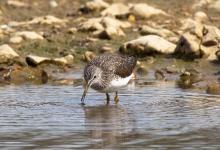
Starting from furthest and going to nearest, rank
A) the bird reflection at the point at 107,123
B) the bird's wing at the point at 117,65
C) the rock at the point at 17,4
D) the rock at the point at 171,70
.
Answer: the rock at the point at 17,4, the rock at the point at 171,70, the bird's wing at the point at 117,65, the bird reflection at the point at 107,123

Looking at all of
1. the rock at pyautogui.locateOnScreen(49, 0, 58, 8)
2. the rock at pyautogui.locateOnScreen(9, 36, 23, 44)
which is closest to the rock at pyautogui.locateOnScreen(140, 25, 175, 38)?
the rock at pyautogui.locateOnScreen(9, 36, 23, 44)

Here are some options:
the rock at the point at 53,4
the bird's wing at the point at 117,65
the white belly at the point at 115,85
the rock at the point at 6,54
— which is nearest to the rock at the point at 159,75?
the bird's wing at the point at 117,65

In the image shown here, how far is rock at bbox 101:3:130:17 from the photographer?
2314 cm

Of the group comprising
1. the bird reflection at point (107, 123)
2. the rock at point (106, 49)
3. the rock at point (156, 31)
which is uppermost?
the rock at point (156, 31)

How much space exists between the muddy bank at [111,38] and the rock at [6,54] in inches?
1.0

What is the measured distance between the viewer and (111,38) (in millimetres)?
21234

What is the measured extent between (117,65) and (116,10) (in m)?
8.20

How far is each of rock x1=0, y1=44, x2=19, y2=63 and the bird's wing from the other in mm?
4178

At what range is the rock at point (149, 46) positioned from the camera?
1962cm

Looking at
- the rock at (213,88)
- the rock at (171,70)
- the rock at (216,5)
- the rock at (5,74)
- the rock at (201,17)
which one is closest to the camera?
the rock at (213,88)

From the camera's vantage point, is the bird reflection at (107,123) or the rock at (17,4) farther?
the rock at (17,4)

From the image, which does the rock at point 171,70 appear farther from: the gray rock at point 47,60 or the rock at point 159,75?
the gray rock at point 47,60

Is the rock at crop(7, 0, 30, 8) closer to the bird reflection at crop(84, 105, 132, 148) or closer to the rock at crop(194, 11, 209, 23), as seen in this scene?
the rock at crop(194, 11, 209, 23)

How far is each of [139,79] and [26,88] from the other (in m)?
3.03
